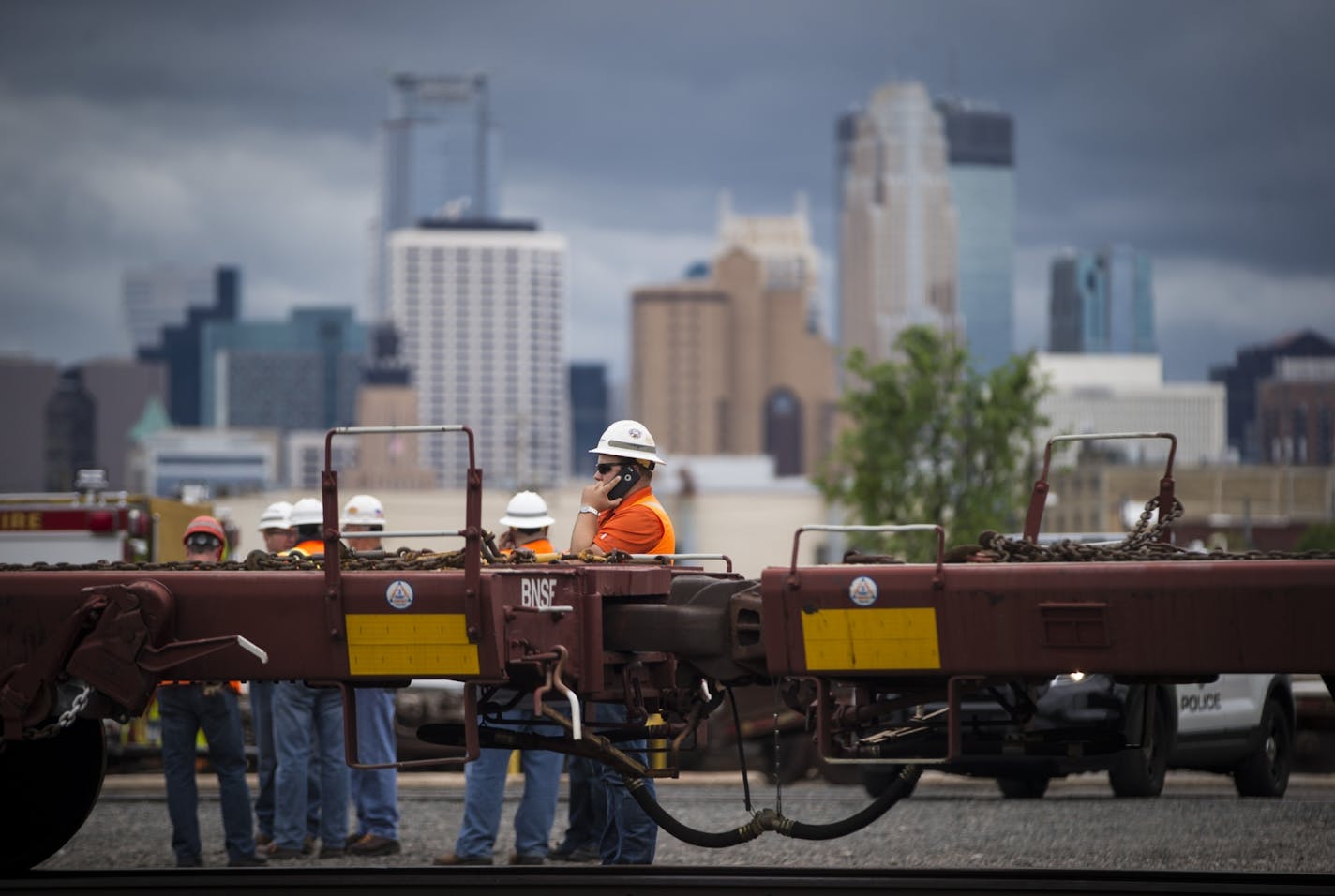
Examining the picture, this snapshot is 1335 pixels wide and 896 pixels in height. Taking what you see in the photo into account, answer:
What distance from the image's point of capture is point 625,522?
10.7 m

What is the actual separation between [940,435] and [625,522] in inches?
1796

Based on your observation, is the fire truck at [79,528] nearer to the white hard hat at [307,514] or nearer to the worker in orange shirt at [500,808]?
the white hard hat at [307,514]

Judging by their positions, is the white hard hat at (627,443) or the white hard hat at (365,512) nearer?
the white hard hat at (627,443)

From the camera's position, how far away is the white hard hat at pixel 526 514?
13156 mm

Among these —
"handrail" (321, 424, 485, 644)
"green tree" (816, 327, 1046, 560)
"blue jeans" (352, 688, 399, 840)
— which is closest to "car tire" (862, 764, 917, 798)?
"blue jeans" (352, 688, 399, 840)

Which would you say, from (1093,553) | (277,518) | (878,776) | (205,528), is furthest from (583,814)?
(1093,553)

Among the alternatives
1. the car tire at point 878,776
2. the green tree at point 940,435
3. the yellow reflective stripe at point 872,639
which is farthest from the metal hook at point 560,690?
the green tree at point 940,435

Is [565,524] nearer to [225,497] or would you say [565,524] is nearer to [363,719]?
[225,497]

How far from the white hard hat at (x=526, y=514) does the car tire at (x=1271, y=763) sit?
6.14 metres

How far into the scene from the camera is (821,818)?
15320 mm

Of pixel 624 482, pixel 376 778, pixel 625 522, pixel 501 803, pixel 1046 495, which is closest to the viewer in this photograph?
pixel 1046 495

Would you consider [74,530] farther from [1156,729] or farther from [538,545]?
[1156,729]

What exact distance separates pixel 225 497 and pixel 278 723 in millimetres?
123865

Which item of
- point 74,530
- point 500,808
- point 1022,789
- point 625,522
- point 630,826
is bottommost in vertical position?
point 1022,789
